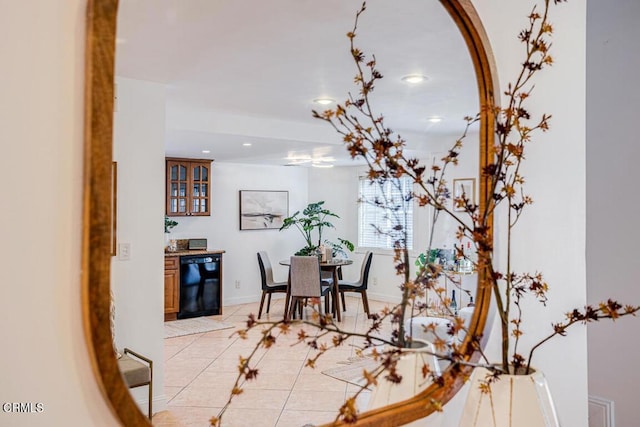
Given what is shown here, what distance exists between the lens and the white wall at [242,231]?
1009 mm

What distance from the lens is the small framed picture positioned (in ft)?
3.96

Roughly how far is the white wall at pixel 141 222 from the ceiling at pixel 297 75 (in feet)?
0.18

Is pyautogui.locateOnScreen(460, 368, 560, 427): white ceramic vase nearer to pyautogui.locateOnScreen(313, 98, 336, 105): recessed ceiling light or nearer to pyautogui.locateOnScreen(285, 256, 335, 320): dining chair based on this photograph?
pyautogui.locateOnScreen(285, 256, 335, 320): dining chair

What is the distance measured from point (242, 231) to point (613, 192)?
183cm

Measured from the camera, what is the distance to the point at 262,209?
1.05 meters

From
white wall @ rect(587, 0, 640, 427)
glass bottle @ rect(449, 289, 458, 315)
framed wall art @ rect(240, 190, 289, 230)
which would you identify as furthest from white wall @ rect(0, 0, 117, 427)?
white wall @ rect(587, 0, 640, 427)

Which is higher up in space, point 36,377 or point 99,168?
point 99,168

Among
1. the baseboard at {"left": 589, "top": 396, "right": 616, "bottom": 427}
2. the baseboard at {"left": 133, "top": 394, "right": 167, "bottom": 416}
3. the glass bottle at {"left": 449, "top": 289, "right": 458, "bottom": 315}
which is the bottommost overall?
the baseboard at {"left": 589, "top": 396, "right": 616, "bottom": 427}

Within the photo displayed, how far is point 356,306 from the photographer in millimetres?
1045

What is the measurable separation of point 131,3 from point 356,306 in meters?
0.68

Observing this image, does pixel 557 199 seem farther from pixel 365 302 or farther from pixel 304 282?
pixel 304 282

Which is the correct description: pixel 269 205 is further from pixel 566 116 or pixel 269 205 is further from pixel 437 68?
pixel 566 116

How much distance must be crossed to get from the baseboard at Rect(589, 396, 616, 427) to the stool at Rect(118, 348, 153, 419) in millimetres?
2138

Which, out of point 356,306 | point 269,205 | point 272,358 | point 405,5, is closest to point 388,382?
point 356,306
